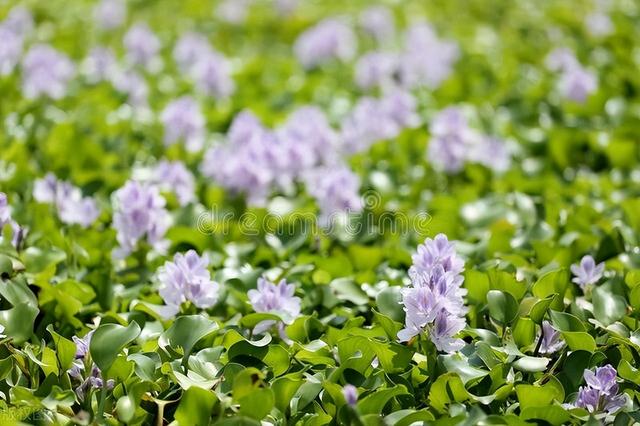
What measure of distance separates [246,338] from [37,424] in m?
0.74

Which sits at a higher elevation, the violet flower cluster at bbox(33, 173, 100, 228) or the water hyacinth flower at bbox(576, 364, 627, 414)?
the violet flower cluster at bbox(33, 173, 100, 228)

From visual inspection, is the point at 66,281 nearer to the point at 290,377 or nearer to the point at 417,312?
the point at 290,377

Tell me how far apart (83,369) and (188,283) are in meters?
0.45

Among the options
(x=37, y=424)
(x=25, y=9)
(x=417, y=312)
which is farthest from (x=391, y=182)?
(x=25, y=9)

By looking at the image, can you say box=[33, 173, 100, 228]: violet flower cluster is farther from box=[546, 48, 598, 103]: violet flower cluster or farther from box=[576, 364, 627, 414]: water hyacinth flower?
box=[546, 48, 598, 103]: violet flower cluster

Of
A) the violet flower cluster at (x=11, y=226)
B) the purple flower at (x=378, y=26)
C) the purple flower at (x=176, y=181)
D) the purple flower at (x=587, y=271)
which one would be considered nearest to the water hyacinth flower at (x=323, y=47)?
the purple flower at (x=378, y=26)

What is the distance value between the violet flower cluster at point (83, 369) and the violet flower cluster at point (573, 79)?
3872 mm

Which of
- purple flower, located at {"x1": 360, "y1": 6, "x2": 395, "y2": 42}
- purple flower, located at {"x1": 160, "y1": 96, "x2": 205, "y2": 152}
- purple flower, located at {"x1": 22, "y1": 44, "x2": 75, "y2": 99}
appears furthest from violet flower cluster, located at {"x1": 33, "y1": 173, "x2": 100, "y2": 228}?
purple flower, located at {"x1": 360, "y1": 6, "x2": 395, "y2": 42}

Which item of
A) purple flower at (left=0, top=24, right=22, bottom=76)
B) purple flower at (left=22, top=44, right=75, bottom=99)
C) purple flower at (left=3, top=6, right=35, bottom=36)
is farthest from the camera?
purple flower at (left=3, top=6, right=35, bottom=36)

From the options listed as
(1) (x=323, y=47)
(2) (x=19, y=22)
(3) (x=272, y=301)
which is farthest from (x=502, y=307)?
(2) (x=19, y=22)

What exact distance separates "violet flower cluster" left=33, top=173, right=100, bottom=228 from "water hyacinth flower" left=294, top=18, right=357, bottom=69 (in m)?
2.89

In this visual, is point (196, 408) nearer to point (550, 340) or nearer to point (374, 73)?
point (550, 340)

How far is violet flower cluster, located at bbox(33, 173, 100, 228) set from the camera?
3697mm

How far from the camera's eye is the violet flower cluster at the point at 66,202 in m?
3.70
